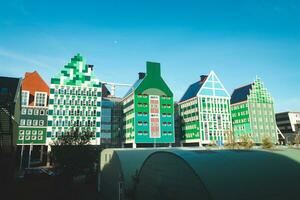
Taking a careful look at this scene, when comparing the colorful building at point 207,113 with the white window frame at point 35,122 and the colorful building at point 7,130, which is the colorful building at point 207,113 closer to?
the white window frame at point 35,122

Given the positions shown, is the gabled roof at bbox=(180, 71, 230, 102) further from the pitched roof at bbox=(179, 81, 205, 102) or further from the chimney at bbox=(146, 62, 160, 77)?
the chimney at bbox=(146, 62, 160, 77)

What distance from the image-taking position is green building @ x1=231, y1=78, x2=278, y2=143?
291ft

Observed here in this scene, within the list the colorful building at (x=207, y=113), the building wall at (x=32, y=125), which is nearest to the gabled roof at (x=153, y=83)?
the colorful building at (x=207, y=113)

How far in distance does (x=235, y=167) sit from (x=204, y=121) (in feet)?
235

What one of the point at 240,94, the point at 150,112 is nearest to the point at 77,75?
the point at 150,112

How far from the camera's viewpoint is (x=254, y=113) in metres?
89.9

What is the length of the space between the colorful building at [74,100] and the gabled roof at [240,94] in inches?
2431

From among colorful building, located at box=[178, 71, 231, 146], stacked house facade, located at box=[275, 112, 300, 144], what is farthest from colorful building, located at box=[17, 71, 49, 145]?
stacked house facade, located at box=[275, 112, 300, 144]

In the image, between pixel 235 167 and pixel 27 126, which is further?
pixel 27 126

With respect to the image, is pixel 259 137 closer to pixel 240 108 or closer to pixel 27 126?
pixel 240 108

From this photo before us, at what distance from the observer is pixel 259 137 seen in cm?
8819

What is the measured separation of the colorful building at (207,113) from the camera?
81.4m

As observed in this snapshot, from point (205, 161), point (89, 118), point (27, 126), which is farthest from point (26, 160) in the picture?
point (205, 161)

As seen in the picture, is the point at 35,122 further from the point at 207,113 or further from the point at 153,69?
the point at 207,113
